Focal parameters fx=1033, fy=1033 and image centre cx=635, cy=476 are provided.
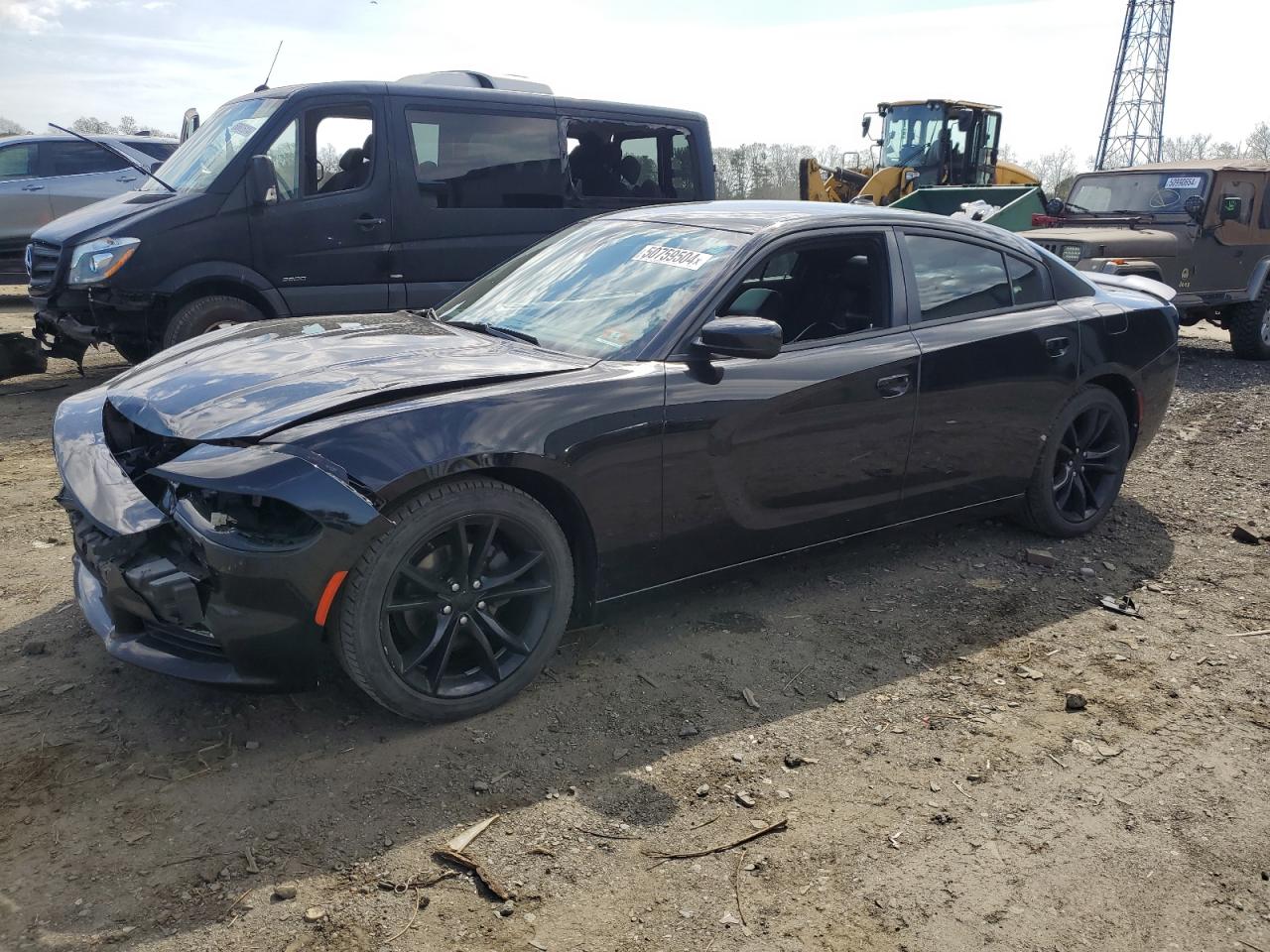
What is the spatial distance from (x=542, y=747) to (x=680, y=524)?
92cm

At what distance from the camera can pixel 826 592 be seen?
173 inches

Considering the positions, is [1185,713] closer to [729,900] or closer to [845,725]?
[845,725]

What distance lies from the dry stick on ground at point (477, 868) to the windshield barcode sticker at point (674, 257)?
7.27 ft

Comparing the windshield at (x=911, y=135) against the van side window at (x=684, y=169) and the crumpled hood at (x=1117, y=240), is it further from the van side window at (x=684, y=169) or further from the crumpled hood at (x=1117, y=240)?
the van side window at (x=684, y=169)

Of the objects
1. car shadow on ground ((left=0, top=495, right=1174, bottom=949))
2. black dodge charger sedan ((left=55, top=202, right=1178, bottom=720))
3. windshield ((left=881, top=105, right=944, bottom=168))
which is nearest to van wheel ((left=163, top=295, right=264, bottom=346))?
black dodge charger sedan ((left=55, top=202, right=1178, bottom=720))

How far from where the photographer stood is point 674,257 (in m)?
3.96

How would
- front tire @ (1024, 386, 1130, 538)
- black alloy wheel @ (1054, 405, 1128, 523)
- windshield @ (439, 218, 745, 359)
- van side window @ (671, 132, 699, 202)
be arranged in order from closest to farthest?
windshield @ (439, 218, 745, 359) < front tire @ (1024, 386, 1130, 538) < black alloy wheel @ (1054, 405, 1128, 523) < van side window @ (671, 132, 699, 202)

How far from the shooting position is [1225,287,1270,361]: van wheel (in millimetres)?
11031

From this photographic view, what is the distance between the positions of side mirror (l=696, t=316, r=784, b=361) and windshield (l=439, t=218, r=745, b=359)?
24cm

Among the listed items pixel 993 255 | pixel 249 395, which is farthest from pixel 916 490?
pixel 249 395

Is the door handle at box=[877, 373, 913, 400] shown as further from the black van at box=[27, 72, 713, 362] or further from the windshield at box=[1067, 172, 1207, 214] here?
the windshield at box=[1067, 172, 1207, 214]

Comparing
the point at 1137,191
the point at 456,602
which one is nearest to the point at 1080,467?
the point at 456,602

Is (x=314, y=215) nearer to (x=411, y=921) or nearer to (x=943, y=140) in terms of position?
(x=411, y=921)

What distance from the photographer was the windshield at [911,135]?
17.2m
